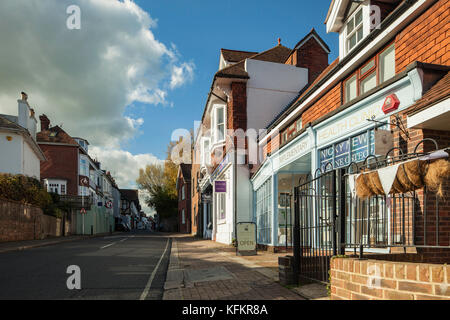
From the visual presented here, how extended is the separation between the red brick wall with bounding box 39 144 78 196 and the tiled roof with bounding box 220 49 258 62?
2348 cm

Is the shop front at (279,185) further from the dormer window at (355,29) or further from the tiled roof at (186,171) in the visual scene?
the tiled roof at (186,171)

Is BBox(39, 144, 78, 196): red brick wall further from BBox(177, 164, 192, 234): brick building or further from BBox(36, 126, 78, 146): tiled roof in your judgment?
BBox(177, 164, 192, 234): brick building

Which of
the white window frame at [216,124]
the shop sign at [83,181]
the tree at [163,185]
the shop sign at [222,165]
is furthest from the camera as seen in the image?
the tree at [163,185]

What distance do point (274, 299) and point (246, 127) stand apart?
13089 millimetres

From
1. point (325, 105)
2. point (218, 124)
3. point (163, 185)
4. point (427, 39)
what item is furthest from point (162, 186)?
point (427, 39)

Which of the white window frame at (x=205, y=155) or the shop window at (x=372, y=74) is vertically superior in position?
the shop window at (x=372, y=74)

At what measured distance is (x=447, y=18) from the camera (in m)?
6.49

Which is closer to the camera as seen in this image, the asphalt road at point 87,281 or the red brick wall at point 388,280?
A: the red brick wall at point 388,280

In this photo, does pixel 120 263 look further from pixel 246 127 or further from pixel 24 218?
pixel 24 218

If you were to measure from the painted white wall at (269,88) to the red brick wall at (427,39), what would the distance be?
33.7ft

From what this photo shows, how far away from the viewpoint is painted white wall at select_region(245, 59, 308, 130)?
18.0 meters

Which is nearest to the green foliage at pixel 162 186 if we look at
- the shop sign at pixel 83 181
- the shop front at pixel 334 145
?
the shop sign at pixel 83 181

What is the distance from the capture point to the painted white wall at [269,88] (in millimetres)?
18016
